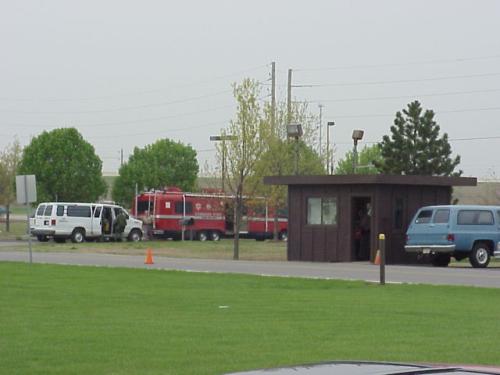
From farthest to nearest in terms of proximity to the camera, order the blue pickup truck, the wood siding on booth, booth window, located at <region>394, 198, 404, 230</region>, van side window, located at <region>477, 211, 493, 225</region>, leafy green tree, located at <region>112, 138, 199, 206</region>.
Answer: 1. leafy green tree, located at <region>112, 138, 199, 206</region>
2. booth window, located at <region>394, 198, 404, 230</region>
3. the wood siding on booth
4. van side window, located at <region>477, 211, 493, 225</region>
5. the blue pickup truck

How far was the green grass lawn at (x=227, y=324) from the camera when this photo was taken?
12.5 metres

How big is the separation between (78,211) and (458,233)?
87.3 feet

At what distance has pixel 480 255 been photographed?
1401 inches

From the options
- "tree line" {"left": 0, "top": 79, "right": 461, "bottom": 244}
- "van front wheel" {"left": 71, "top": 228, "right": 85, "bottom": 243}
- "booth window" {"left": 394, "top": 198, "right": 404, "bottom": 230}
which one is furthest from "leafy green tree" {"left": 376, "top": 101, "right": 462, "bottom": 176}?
"booth window" {"left": 394, "top": 198, "right": 404, "bottom": 230}

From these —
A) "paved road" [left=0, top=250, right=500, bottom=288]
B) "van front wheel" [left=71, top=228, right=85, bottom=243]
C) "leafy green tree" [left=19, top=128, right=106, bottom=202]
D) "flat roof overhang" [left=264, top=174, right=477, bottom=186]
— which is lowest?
"paved road" [left=0, top=250, right=500, bottom=288]

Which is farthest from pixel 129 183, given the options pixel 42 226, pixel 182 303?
pixel 182 303

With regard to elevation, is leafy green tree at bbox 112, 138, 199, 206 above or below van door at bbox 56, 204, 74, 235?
above

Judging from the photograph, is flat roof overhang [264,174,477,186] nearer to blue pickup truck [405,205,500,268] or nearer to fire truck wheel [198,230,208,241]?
blue pickup truck [405,205,500,268]

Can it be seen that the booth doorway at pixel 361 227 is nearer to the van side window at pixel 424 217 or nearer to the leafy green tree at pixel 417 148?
the van side window at pixel 424 217

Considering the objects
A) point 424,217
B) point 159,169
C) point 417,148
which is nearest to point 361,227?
point 424,217

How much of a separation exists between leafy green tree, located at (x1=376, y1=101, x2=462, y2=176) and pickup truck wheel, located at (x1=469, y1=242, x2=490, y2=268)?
23639 mm

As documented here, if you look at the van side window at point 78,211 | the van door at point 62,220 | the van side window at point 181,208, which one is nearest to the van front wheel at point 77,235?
the van door at point 62,220

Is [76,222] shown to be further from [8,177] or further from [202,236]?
[8,177]

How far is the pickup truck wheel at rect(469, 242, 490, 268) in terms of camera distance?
35.5m
